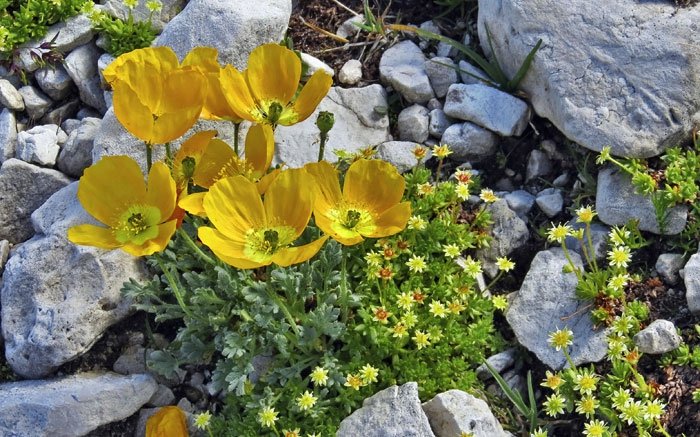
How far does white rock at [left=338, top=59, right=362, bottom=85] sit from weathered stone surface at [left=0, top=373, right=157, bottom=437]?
85.9 inches

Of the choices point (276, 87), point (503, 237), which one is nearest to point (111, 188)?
point (276, 87)

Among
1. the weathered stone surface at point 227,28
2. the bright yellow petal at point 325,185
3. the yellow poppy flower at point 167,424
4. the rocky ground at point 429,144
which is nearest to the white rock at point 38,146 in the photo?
the rocky ground at point 429,144

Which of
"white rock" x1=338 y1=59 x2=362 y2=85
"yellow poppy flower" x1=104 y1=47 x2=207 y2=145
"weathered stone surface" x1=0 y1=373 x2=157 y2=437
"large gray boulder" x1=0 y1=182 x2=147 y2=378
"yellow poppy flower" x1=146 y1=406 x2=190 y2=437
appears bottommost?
"weathered stone surface" x1=0 y1=373 x2=157 y2=437

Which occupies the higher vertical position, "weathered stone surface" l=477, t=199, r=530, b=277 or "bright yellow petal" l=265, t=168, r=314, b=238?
"bright yellow petal" l=265, t=168, r=314, b=238

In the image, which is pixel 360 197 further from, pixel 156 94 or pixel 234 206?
pixel 156 94

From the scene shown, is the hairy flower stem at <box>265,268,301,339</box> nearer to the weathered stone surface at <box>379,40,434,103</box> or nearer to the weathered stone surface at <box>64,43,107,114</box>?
the weathered stone surface at <box>379,40,434,103</box>

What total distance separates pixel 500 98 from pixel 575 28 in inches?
21.8

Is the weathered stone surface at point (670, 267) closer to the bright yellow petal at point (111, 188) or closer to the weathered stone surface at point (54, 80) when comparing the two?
the bright yellow petal at point (111, 188)

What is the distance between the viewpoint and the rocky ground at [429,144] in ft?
14.5

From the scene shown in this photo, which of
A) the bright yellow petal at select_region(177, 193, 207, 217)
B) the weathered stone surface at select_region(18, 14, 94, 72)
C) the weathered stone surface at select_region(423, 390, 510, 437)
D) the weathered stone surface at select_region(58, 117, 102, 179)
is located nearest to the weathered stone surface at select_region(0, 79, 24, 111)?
the weathered stone surface at select_region(18, 14, 94, 72)

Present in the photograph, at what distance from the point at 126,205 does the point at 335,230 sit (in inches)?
35.9

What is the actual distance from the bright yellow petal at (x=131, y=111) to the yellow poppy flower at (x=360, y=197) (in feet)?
2.35

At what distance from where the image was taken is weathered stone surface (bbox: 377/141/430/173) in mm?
5062

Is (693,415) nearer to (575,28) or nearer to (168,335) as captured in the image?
(575,28)
